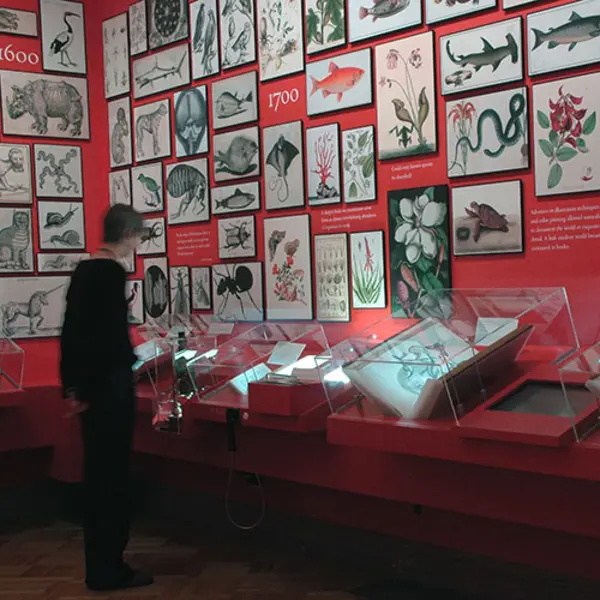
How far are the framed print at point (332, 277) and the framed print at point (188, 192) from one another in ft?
3.23

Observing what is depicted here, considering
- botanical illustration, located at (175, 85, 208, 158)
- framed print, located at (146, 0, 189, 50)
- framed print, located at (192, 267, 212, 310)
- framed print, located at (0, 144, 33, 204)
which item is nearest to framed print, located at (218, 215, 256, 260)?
framed print, located at (192, 267, 212, 310)

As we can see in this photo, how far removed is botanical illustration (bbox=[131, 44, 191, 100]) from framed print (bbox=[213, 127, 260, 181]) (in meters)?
0.52

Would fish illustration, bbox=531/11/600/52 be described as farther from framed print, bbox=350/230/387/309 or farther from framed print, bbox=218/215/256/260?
framed print, bbox=218/215/256/260

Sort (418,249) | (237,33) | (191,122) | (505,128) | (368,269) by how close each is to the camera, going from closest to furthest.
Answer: (505,128), (418,249), (368,269), (237,33), (191,122)

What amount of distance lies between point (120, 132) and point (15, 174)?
732 millimetres

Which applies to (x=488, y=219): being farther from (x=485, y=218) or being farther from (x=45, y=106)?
(x=45, y=106)

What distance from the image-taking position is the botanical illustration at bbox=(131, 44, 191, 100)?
5359mm

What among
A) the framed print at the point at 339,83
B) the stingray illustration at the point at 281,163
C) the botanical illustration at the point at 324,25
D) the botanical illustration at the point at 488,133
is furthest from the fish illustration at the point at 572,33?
the stingray illustration at the point at 281,163

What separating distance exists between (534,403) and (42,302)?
3780 mm

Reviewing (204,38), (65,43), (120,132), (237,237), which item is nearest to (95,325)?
(237,237)

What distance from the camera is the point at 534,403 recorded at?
9.67 ft

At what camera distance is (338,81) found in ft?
14.5

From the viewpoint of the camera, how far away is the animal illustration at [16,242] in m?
5.64

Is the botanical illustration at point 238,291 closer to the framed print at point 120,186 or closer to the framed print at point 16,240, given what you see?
the framed print at point 120,186
